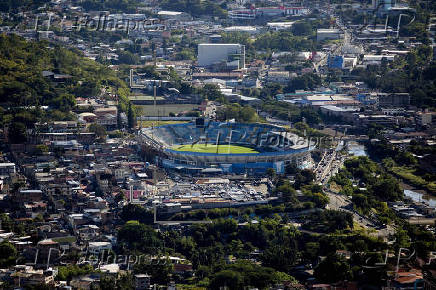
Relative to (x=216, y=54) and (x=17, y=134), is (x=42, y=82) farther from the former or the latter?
(x=216, y=54)

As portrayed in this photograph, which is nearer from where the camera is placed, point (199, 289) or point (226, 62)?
point (199, 289)

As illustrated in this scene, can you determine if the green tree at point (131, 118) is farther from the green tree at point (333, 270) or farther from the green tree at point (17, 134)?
the green tree at point (333, 270)

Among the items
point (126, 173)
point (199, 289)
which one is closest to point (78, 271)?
point (199, 289)

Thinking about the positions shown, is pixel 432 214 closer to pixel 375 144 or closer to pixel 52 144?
pixel 375 144

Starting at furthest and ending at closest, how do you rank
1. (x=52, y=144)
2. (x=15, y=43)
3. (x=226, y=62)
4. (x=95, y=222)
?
(x=226, y=62) → (x=15, y=43) → (x=52, y=144) → (x=95, y=222)

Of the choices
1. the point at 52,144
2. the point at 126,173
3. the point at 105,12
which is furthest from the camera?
the point at 105,12
